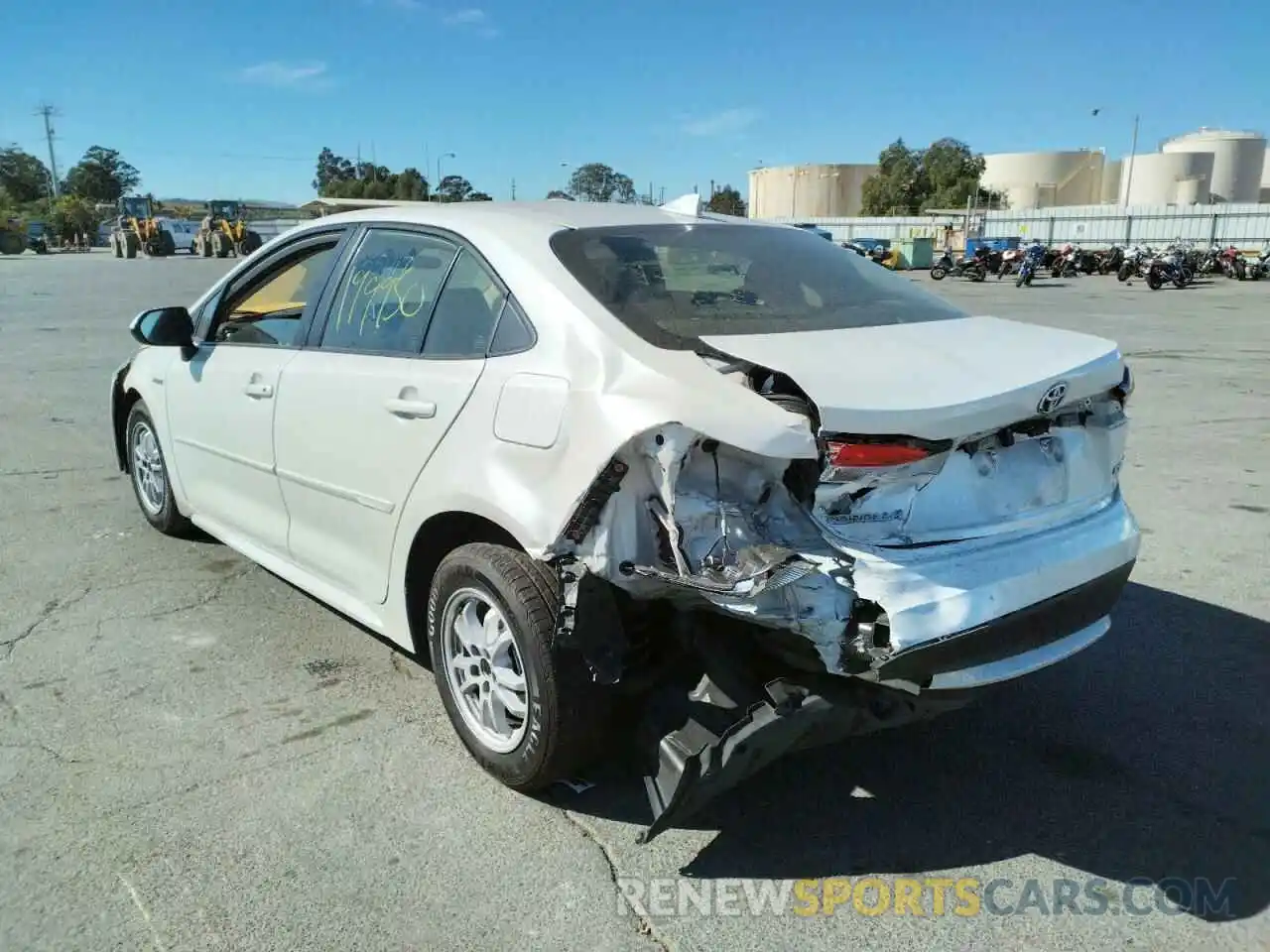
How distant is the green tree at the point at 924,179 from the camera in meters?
89.2

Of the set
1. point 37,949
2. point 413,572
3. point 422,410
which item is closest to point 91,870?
point 37,949

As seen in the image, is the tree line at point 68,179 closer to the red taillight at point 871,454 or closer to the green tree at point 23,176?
the green tree at point 23,176

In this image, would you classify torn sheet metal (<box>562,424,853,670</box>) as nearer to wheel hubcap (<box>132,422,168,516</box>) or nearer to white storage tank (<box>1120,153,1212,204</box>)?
wheel hubcap (<box>132,422,168,516</box>)

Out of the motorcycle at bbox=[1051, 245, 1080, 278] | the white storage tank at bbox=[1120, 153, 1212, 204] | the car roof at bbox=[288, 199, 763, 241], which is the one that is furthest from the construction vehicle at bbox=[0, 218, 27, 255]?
the white storage tank at bbox=[1120, 153, 1212, 204]

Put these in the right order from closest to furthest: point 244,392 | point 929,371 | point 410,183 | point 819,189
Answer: point 929,371 < point 244,392 < point 410,183 < point 819,189

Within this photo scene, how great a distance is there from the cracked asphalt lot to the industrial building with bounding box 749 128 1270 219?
10114 cm

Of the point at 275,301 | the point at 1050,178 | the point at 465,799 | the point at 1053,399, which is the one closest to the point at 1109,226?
the point at 275,301

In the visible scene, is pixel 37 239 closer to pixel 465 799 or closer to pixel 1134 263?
pixel 1134 263

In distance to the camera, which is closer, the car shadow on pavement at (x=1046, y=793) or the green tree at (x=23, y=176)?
the car shadow on pavement at (x=1046, y=793)

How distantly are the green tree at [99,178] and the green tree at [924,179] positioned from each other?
287 ft

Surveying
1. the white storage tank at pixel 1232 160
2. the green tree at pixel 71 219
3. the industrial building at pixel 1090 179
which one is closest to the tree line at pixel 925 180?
the industrial building at pixel 1090 179

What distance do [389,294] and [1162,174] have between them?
112 metres

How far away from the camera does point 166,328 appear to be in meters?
4.45

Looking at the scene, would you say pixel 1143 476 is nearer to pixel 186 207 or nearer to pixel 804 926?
pixel 804 926
